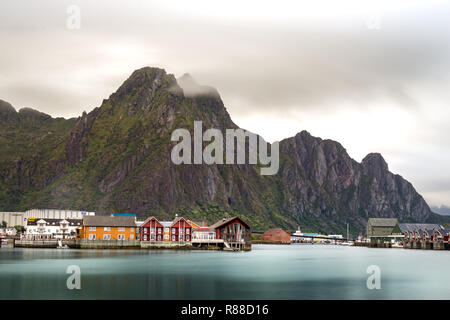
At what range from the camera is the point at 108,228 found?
162 m

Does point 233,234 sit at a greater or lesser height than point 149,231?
lesser

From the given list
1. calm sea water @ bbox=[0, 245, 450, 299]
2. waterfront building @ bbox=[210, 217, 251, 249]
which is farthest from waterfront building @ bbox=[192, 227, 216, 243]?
calm sea water @ bbox=[0, 245, 450, 299]

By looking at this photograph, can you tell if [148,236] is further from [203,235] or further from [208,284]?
[208,284]

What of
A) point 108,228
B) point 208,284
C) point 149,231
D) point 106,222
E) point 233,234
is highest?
point 106,222

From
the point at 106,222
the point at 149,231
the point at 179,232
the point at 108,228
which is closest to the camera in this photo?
the point at 108,228

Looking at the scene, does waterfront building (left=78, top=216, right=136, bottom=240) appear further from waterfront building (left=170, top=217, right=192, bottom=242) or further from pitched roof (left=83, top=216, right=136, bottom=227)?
waterfront building (left=170, top=217, right=192, bottom=242)

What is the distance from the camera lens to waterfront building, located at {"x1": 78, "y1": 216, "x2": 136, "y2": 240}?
527 ft

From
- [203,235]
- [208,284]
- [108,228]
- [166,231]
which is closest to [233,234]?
[203,235]

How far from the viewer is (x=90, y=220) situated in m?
163

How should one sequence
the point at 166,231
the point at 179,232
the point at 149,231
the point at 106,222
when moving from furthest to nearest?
the point at 166,231 < the point at 179,232 < the point at 149,231 < the point at 106,222

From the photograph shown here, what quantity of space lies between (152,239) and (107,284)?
106 m
